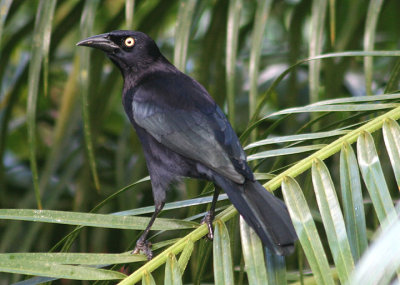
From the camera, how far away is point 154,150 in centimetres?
246

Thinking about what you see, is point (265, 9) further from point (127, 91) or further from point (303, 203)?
point (303, 203)

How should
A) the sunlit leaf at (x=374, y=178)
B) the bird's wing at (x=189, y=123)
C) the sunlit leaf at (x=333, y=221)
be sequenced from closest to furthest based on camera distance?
the sunlit leaf at (x=333, y=221) < the sunlit leaf at (x=374, y=178) < the bird's wing at (x=189, y=123)

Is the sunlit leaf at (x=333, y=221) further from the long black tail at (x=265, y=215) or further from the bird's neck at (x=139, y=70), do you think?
the bird's neck at (x=139, y=70)

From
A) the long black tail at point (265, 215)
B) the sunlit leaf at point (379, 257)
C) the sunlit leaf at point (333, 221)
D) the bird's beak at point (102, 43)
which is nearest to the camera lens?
the sunlit leaf at point (379, 257)

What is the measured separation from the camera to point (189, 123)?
89.5 inches

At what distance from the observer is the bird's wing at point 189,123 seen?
2023 mm

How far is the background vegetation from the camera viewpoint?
155 cm

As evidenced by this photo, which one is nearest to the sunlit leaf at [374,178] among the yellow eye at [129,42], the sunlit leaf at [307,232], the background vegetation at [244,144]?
the background vegetation at [244,144]

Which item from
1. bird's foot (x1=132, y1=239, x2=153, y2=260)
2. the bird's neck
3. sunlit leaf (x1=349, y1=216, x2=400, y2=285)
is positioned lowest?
sunlit leaf (x1=349, y1=216, x2=400, y2=285)

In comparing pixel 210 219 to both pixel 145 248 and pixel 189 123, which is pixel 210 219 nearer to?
pixel 145 248

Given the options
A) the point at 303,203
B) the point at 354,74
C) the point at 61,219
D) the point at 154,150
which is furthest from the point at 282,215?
the point at 354,74

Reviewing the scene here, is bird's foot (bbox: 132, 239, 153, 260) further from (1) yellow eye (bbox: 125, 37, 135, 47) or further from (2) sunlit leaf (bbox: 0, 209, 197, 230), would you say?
(1) yellow eye (bbox: 125, 37, 135, 47)

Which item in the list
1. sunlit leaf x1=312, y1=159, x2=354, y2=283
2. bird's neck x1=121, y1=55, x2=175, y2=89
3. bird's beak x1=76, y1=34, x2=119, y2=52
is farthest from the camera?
bird's neck x1=121, y1=55, x2=175, y2=89

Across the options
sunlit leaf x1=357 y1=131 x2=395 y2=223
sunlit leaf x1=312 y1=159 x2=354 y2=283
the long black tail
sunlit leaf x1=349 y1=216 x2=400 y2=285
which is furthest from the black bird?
sunlit leaf x1=349 y1=216 x2=400 y2=285
